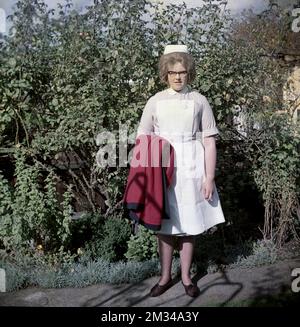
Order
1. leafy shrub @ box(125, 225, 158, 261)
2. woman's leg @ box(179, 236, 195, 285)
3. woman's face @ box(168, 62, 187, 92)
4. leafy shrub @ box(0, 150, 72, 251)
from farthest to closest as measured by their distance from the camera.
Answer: leafy shrub @ box(125, 225, 158, 261), leafy shrub @ box(0, 150, 72, 251), woman's leg @ box(179, 236, 195, 285), woman's face @ box(168, 62, 187, 92)

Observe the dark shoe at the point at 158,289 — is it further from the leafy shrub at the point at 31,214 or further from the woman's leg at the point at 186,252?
the leafy shrub at the point at 31,214

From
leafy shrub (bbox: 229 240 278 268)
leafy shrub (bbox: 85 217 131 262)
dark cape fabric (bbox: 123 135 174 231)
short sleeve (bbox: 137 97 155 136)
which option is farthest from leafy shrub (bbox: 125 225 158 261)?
short sleeve (bbox: 137 97 155 136)

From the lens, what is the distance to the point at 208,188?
3.14 metres

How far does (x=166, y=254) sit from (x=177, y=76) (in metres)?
1.22

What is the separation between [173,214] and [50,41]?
196cm

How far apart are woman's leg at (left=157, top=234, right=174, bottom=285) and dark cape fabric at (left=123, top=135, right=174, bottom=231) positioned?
0.84 feet

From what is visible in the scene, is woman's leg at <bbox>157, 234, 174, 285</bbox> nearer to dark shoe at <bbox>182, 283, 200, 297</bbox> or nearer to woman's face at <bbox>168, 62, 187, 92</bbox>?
dark shoe at <bbox>182, 283, 200, 297</bbox>

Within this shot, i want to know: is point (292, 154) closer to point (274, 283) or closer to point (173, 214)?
point (274, 283)

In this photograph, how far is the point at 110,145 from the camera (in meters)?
4.14

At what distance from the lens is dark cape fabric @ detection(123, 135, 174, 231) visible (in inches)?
120

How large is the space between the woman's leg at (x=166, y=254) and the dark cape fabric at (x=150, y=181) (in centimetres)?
26

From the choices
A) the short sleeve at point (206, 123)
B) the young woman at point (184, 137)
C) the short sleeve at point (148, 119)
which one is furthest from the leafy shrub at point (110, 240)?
the short sleeve at point (206, 123)

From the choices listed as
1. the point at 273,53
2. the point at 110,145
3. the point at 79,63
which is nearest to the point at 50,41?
the point at 79,63

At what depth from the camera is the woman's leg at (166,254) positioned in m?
3.31
